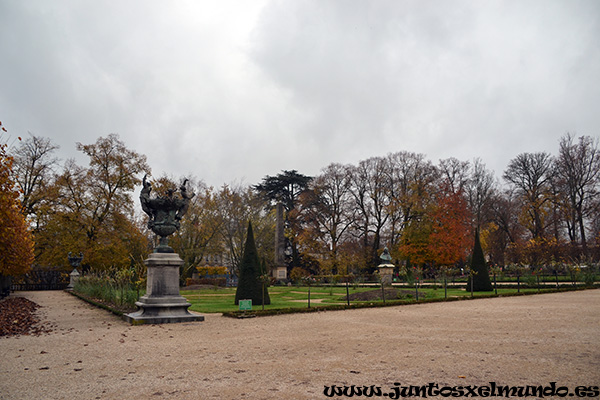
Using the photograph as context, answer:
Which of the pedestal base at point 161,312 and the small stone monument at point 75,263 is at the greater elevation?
the small stone monument at point 75,263

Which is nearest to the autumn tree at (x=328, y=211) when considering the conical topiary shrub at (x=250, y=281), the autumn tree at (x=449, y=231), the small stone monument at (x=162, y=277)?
the autumn tree at (x=449, y=231)

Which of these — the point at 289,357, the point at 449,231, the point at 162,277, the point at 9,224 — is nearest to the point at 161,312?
the point at 162,277

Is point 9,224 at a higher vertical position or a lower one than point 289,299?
higher

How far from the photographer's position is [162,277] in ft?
39.1

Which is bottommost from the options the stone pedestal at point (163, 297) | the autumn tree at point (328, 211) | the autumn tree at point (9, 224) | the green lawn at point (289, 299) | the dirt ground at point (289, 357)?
the green lawn at point (289, 299)

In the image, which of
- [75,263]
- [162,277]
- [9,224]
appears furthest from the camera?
[75,263]

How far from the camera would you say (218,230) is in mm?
36750

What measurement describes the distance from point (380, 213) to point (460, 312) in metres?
28.2

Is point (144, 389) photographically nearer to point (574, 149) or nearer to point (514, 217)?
point (574, 149)

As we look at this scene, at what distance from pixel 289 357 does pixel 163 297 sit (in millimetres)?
6311

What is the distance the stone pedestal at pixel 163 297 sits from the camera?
11523mm

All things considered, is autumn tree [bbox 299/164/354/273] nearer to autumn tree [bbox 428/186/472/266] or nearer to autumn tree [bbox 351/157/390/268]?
autumn tree [bbox 351/157/390/268]

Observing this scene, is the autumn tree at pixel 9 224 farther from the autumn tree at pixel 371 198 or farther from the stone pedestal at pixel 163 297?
the autumn tree at pixel 371 198

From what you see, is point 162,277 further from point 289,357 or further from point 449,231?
point 449,231
